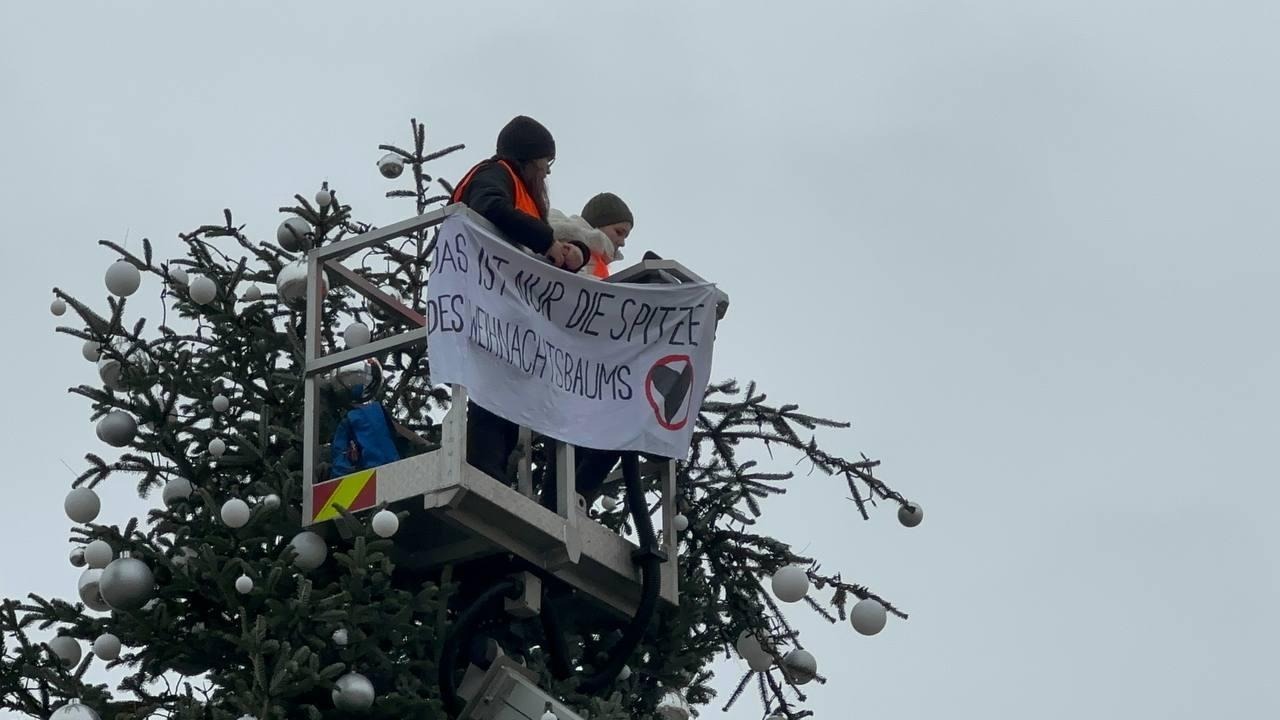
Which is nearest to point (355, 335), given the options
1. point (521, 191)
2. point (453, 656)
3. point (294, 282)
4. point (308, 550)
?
point (294, 282)

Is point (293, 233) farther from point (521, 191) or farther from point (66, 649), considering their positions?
point (66, 649)

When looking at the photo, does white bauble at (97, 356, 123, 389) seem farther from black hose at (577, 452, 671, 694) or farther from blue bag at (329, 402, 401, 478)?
black hose at (577, 452, 671, 694)

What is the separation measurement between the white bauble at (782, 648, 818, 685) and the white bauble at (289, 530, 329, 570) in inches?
103

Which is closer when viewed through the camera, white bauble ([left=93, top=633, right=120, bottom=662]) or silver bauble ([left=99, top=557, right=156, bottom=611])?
silver bauble ([left=99, top=557, right=156, bottom=611])

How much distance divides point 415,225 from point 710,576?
8.20 feet

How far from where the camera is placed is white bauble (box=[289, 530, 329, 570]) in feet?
35.0

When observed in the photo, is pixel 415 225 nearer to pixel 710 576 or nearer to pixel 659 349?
pixel 659 349

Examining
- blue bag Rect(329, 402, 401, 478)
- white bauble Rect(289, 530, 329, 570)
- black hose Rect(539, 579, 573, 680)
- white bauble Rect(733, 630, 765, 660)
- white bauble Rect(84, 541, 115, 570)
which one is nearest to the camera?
white bauble Rect(84, 541, 115, 570)

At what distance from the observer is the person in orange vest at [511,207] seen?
11.2 meters

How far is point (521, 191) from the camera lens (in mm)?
11727

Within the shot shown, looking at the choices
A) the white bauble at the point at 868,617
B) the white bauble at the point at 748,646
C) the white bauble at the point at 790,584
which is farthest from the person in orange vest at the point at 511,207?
the white bauble at the point at 868,617

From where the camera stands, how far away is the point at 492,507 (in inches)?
424

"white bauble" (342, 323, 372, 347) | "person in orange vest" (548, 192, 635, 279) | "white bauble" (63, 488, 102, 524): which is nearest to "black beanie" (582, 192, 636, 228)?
"person in orange vest" (548, 192, 635, 279)

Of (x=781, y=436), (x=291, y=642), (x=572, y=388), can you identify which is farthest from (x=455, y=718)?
(x=781, y=436)
